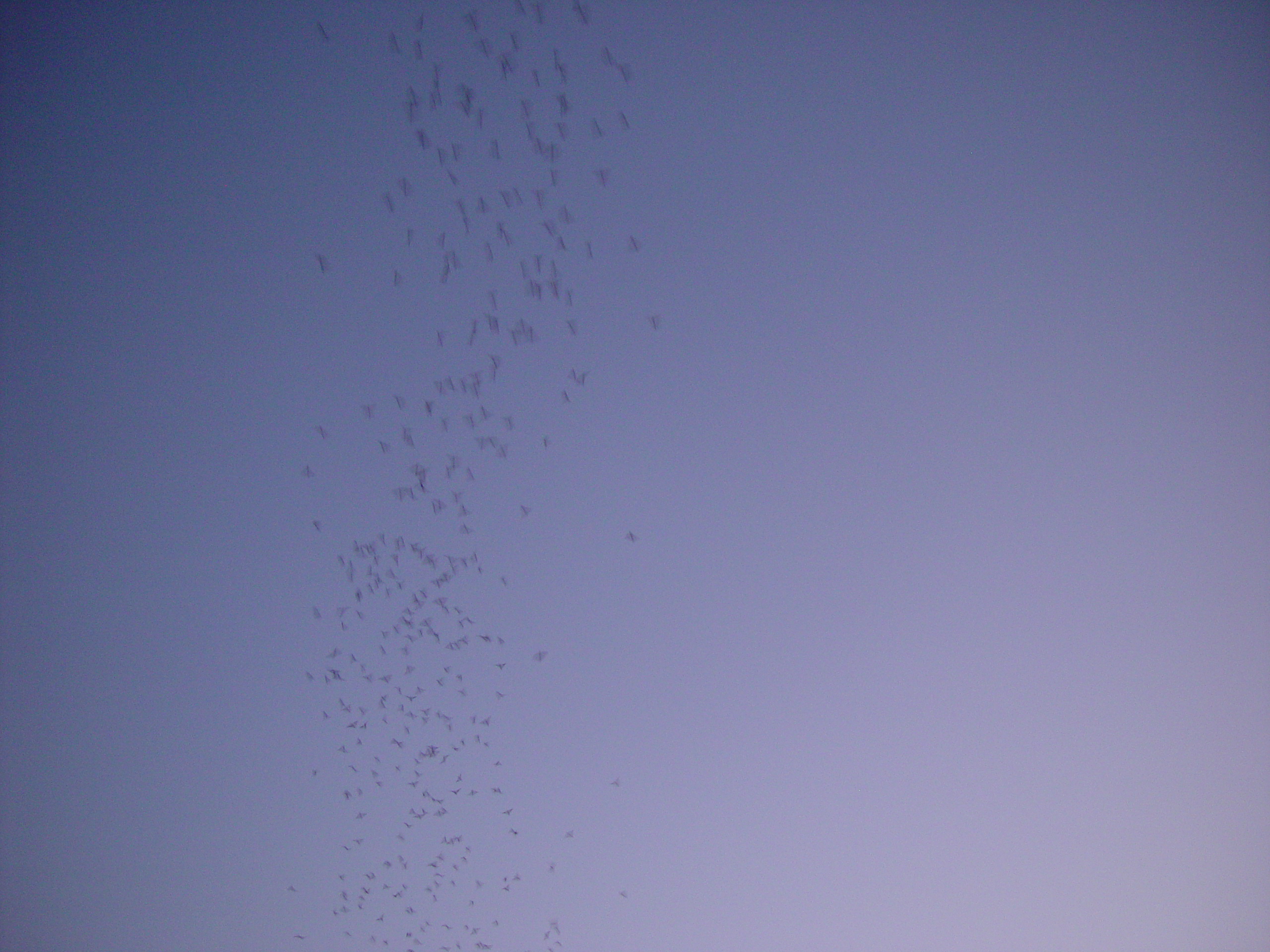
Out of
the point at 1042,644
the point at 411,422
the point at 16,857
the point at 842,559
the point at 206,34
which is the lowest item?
the point at 16,857

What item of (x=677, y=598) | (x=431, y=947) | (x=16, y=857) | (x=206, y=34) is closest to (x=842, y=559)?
(x=677, y=598)

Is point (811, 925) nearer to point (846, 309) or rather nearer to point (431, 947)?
point (431, 947)

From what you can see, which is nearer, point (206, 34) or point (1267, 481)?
point (1267, 481)

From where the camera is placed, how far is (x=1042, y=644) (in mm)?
2453

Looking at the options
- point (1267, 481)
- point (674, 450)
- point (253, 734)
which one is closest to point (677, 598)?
point (674, 450)

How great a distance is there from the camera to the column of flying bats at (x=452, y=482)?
2.54 m

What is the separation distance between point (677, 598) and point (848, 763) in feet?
2.48

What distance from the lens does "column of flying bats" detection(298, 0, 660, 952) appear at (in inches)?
99.8

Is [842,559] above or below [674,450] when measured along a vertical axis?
below

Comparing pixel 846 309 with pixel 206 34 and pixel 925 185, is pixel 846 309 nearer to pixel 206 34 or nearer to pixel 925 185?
pixel 925 185

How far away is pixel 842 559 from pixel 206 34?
2.74 m

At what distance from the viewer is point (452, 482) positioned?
103 inches

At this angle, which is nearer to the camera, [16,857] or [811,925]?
[811,925]

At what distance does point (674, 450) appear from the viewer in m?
2.55
